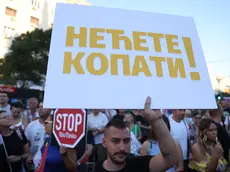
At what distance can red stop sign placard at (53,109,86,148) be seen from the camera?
3064 millimetres

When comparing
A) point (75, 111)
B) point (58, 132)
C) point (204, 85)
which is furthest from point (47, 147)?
point (204, 85)

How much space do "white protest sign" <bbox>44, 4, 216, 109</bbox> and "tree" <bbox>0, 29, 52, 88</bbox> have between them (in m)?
25.0

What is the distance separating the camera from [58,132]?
10.3 feet

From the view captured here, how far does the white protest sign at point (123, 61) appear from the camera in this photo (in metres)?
1.92

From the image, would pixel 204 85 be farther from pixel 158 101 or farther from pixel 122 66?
pixel 122 66

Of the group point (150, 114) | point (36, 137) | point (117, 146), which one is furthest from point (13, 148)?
point (150, 114)

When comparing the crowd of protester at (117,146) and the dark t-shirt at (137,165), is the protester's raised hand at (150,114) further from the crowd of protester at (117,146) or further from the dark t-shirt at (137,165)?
the dark t-shirt at (137,165)

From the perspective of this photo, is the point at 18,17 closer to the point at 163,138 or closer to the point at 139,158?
the point at 139,158

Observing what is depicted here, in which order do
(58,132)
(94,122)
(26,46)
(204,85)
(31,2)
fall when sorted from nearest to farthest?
(204,85) → (58,132) → (94,122) → (26,46) → (31,2)

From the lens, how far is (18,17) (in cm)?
3297

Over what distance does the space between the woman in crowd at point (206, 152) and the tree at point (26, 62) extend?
80.4ft

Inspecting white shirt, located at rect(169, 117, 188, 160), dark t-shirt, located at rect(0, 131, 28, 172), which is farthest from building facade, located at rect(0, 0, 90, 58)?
white shirt, located at rect(169, 117, 188, 160)

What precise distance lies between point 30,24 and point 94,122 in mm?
32955

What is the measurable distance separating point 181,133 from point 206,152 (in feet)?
5.66
